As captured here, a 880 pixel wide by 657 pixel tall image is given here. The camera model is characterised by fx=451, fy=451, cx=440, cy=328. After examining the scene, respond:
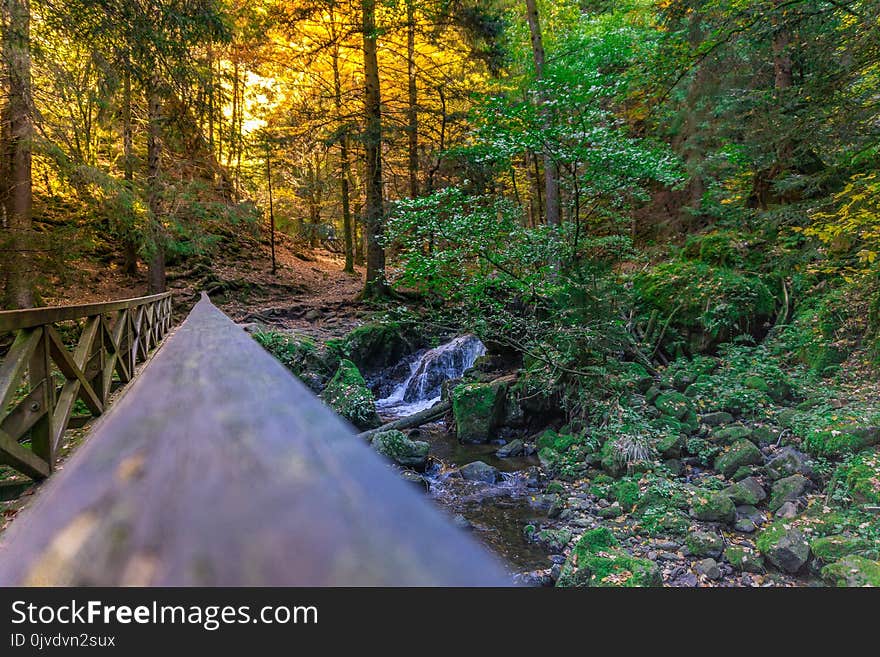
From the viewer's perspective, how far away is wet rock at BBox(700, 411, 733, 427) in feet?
18.4

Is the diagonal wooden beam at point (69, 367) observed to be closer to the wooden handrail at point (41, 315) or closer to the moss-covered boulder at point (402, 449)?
the wooden handrail at point (41, 315)

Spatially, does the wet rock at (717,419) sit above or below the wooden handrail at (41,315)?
below

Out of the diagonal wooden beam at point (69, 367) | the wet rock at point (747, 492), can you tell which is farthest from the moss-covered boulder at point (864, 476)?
the diagonal wooden beam at point (69, 367)

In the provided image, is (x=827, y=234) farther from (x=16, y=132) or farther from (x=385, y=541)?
(x=16, y=132)

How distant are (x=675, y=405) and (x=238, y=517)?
Answer: 644cm

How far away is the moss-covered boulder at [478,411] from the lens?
7.09 metres

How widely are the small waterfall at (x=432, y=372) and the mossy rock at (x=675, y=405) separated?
431 centimetres

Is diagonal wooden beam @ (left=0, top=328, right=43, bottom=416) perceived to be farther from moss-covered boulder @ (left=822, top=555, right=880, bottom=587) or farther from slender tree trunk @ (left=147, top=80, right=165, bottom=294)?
slender tree trunk @ (left=147, top=80, right=165, bottom=294)

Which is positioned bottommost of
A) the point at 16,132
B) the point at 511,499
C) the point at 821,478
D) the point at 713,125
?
the point at 511,499

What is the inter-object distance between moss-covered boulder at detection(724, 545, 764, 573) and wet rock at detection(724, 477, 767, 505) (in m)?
0.71
